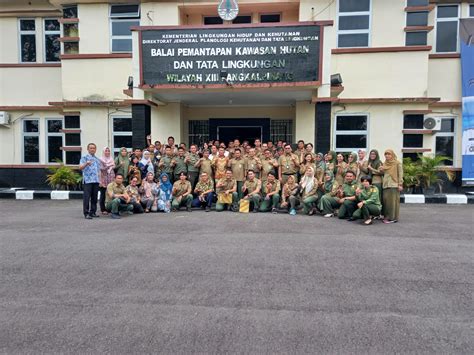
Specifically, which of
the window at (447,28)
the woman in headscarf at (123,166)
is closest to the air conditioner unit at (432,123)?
the window at (447,28)

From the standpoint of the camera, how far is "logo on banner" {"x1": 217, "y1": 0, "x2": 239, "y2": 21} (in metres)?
11.8

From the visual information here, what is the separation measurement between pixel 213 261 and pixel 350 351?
8.20 ft

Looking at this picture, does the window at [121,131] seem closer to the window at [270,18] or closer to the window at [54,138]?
the window at [54,138]

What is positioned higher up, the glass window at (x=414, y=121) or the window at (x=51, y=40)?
the window at (x=51, y=40)

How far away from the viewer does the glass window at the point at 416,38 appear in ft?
39.7

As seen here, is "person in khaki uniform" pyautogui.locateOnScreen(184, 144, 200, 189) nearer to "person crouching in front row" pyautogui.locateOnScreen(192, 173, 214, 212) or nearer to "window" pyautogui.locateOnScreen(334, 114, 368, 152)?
"person crouching in front row" pyautogui.locateOnScreen(192, 173, 214, 212)

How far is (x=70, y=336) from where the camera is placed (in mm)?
3203

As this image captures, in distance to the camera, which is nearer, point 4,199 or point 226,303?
point 226,303

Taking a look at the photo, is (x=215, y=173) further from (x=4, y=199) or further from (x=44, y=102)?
(x=44, y=102)

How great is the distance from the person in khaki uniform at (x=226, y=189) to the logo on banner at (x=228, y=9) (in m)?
5.52

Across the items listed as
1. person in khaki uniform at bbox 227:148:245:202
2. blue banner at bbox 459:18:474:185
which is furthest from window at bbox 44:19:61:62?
blue banner at bbox 459:18:474:185

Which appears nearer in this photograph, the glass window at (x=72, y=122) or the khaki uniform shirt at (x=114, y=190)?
the khaki uniform shirt at (x=114, y=190)

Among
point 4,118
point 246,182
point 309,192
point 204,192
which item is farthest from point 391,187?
point 4,118

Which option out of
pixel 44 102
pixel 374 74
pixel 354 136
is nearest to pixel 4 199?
pixel 44 102
